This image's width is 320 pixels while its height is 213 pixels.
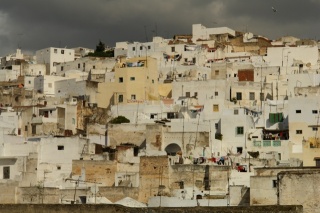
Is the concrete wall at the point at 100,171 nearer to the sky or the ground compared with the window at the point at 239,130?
nearer to the ground

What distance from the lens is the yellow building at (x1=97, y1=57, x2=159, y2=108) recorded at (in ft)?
150

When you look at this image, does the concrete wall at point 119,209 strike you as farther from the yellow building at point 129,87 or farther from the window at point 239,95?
the window at point 239,95

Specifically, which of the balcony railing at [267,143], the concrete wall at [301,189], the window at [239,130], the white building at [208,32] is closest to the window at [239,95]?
the window at [239,130]

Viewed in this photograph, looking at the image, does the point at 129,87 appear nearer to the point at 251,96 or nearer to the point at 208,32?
the point at 251,96

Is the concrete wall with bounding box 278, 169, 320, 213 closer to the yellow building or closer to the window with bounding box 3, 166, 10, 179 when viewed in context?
the window with bounding box 3, 166, 10, 179

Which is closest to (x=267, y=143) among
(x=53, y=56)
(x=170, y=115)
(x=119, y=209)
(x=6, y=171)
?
(x=170, y=115)

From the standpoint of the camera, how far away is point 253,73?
1912 inches

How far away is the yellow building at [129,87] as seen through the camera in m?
45.8

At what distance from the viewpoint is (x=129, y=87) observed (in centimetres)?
4612

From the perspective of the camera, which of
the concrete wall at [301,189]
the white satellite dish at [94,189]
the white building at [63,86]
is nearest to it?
the concrete wall at [301,189]

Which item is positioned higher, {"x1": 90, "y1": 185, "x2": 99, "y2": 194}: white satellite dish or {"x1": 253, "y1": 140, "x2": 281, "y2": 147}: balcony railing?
{"x1": 253, "y1": 140, "x2": 281, "y2": 147}: balcony railing

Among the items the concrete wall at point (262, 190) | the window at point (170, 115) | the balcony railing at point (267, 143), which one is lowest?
the concrete wall at point (262, 190)

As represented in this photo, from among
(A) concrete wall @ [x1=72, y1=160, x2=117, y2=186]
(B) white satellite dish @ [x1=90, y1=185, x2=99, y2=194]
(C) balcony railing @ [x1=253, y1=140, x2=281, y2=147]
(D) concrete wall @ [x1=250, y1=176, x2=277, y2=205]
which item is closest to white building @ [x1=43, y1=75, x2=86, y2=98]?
(C) balcony railing @ [x1=253, y1=140, x2=281, y2=147]

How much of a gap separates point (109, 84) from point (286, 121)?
1191 centimetres
